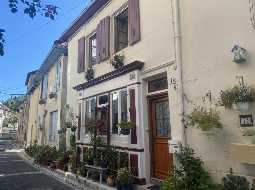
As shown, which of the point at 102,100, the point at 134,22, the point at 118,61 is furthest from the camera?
the point at 102,100

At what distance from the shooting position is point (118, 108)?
932cm

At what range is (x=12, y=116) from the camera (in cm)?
6662

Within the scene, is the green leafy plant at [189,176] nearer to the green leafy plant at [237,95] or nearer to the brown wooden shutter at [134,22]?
the green leafy plant at [237,95]

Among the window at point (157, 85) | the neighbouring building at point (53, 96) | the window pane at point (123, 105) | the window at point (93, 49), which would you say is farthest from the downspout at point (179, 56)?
the neighbouring building at point (53, 96)

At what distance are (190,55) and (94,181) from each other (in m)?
4.90

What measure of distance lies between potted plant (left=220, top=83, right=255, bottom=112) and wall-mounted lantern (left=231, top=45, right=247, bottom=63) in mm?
470

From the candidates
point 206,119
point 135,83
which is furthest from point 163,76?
point 206,119

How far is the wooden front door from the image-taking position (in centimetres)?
762

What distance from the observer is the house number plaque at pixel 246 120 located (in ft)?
17.1

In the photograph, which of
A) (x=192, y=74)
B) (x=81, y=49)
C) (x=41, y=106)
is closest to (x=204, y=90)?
(x=192, y=74)

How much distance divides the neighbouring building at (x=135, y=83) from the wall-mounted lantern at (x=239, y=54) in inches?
74.5

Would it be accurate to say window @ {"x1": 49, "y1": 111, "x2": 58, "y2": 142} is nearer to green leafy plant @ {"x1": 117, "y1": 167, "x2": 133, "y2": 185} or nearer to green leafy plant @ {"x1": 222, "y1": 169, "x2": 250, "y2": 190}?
green leafy plant @ {"x1": 117, "y1": 167, "x2": 133, "y2": 185}

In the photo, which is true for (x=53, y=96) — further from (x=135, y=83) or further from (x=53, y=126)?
(x=135, y=83)

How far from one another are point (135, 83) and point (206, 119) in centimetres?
308
